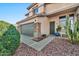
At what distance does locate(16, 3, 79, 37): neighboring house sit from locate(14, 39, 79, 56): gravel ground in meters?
0.30

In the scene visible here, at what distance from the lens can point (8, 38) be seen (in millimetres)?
3533

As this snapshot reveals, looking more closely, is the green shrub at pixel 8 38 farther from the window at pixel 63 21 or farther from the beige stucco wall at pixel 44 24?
the window at pixel 63 21

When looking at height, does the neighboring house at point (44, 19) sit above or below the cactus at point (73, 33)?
above

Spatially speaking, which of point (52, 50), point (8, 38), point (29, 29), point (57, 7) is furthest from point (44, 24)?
point (8, 38)

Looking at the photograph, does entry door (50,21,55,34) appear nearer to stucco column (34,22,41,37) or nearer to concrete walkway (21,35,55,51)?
concrete walkway (21,35,55,51)

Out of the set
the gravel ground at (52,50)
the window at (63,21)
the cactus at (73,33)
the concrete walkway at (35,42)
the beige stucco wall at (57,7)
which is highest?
the beige stucco wall at (57,7)

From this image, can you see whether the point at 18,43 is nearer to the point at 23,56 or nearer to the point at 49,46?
the point at 23,56

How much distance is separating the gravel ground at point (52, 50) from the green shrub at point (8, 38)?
175mm

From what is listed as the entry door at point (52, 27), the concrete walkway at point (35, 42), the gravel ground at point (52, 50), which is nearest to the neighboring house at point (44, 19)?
the entry door at point (52, 27)

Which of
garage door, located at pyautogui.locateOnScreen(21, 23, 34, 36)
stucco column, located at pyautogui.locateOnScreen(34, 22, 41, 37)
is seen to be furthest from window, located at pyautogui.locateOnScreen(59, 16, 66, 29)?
garage door, located at pyautogui.locateOnScreen(21, 23, 34, 36)

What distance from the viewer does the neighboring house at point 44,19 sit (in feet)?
11.9

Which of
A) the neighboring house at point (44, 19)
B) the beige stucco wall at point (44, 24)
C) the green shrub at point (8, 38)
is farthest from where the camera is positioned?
the beige stucco wall at point (44, 24)

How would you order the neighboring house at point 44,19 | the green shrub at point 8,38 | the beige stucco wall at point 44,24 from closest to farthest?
1. the green shrub at point 8,38
2. the neighboring house at point 44,19
3. the beige stucco wall at point 44,24

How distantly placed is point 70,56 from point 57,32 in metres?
0.63
